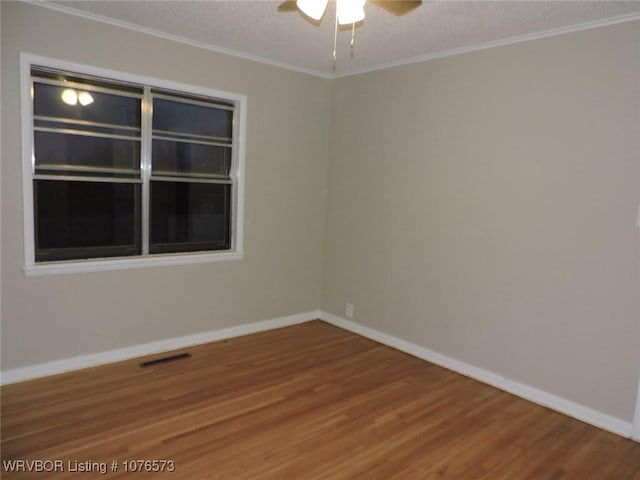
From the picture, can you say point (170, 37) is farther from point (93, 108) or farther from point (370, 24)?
point (370, 24)

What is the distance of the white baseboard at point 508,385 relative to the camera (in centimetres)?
291

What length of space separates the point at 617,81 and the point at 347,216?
8.21 feet

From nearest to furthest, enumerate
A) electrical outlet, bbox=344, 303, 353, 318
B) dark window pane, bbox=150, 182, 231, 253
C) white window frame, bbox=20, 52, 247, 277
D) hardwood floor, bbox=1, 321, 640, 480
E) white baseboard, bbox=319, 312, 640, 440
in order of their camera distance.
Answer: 1. hardwood floor, bbox=1, 321, 640, 480
2. white baseboard, bbox=319, 312, 640, 440
3. white window frame, bbox=20, 52, 247, 277
4. dark window pane, bbox=150, 182, 231, 253
5. electrical outlet, bbox=344, 303, 353, 318

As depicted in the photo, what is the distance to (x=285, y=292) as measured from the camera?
15.2ft

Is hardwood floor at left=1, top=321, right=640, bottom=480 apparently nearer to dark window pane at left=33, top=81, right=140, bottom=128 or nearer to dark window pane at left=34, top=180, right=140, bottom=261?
dark window pane at left=34, top=180, right=140, bottom=261

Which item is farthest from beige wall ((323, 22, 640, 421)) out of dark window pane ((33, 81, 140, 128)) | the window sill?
dark window pane ((33, 81, 140, 128))

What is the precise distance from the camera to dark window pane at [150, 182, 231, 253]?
3.82 meters

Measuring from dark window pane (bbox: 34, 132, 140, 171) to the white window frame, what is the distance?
0.12m

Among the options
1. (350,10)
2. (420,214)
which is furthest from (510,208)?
(350,10)

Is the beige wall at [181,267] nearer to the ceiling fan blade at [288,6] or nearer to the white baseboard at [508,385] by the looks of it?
the white baseboard at [508,385]

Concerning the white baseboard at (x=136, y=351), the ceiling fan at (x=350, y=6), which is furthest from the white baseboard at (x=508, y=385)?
the ceiling fan at (x=350, y=6)

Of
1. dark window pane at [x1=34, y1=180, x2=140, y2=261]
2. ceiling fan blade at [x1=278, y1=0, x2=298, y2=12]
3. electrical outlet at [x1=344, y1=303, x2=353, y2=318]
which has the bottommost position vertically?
electrical outlet at [x1=344, y1=303, x2=353, y2=318]

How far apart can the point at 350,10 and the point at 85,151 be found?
7.48ft

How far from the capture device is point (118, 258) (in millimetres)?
3572
